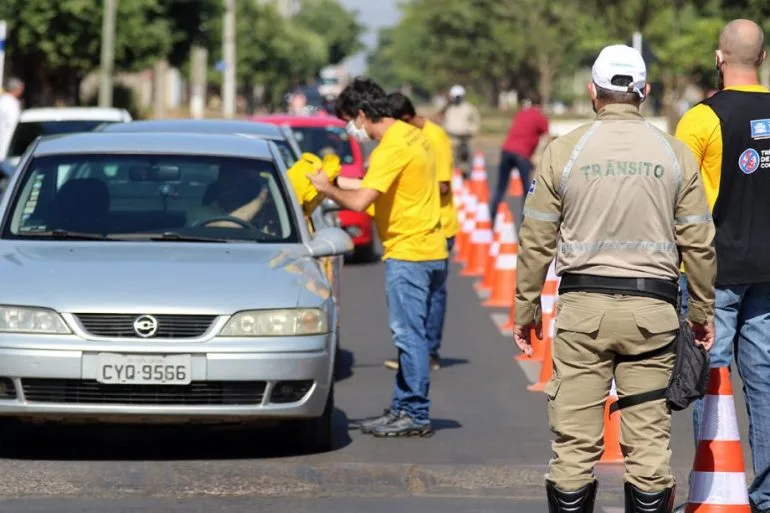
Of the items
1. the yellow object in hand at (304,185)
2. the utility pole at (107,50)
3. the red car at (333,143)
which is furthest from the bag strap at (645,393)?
the utility pole at (107,50)

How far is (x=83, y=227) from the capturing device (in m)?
8.80

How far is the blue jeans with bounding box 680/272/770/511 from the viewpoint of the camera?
664 centimetres

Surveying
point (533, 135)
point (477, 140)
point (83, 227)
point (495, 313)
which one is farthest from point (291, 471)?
point (477, 140)

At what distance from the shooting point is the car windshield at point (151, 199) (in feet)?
28.9

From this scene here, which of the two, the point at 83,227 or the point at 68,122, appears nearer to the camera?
the point at 83,227

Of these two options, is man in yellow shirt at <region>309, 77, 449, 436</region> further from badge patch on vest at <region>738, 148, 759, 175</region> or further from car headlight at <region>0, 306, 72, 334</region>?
badge patch on vest at <region>738, 148, 759, 175</region>

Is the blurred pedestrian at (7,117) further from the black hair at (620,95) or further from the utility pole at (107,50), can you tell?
the utility pole at (107,50)

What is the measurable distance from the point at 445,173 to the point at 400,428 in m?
3.47

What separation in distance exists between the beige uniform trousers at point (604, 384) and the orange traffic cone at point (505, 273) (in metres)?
9.13

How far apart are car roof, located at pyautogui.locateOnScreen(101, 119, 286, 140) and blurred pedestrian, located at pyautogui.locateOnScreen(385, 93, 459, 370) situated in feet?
3.76

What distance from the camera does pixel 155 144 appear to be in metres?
9.38

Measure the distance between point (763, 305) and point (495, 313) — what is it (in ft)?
27.6

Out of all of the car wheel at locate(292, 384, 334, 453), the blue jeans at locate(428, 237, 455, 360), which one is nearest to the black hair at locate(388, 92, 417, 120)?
the blue jeans at locate(428, 237, 455, 360)

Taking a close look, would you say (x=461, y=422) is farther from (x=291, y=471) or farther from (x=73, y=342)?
(x=73, y=342)
